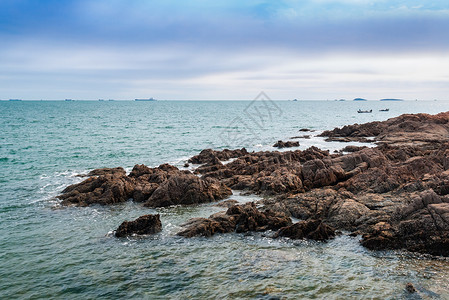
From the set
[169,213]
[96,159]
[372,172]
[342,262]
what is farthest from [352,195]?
[96,159]

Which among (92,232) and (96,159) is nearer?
(92,232)

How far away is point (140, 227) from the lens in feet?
61.0

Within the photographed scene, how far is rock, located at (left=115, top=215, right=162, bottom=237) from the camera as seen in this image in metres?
18.3

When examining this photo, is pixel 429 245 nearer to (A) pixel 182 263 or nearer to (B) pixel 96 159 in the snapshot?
(A) pixel 182 263

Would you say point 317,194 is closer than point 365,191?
Yes

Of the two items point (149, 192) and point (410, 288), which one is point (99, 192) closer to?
point (149, 192)

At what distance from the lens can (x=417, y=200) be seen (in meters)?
16.7

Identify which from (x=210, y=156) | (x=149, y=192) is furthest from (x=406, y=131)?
(x=149, y=192)

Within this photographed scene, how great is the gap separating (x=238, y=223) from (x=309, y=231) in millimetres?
3957

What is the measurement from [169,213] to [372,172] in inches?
560

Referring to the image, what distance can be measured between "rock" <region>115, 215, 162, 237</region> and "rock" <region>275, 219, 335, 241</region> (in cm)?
669

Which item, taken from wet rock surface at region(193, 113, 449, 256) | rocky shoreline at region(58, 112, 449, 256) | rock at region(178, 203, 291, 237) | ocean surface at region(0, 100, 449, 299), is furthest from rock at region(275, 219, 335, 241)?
wet rock surface at region(193, 113, 449, 256)

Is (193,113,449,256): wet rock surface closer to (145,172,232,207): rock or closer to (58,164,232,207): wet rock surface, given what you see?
(145,172,232,207): rock

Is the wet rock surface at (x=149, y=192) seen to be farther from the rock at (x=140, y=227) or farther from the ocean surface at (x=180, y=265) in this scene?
the rock at (x=140, y=227)
